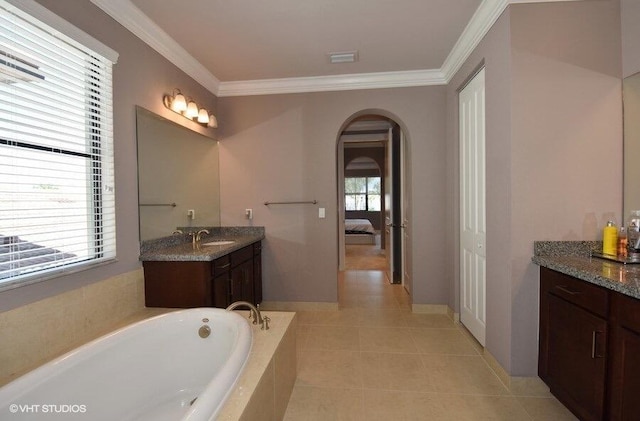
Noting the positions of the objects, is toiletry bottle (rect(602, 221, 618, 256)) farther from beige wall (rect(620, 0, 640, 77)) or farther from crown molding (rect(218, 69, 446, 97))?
crown molding (rect(218, 69, 446, 97))

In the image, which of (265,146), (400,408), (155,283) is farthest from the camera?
(265,146)

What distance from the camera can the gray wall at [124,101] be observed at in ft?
5.55

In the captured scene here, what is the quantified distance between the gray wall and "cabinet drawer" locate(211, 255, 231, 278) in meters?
0.53

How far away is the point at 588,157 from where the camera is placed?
187 centimetres

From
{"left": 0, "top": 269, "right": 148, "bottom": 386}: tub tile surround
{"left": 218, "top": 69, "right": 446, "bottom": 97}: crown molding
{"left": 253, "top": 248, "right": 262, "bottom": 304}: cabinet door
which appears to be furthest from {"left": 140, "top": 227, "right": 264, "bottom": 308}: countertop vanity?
{"left": 218, "top": 69, "right": 446, "bottom": 97}: crown molding

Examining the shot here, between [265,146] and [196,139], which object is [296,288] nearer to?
[265,146]

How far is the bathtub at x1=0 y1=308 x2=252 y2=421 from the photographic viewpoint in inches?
44.9

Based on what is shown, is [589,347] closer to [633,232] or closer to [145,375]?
[633,232]

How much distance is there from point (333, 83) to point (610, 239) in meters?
2.67

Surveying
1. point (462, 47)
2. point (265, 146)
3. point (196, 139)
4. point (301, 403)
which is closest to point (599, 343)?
point (301, 403)

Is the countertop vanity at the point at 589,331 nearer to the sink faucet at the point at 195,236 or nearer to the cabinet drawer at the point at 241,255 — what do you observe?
the cabinet drawer at the point at 241,255

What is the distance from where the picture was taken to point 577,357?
156 cm

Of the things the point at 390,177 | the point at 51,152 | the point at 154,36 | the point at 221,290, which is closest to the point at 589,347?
the point at 221,290

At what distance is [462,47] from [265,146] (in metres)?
2.14
